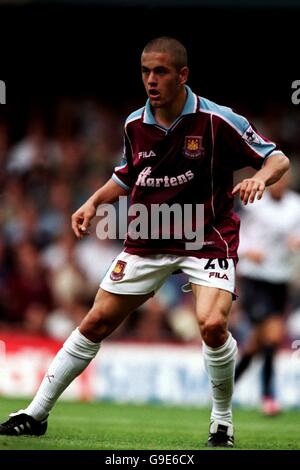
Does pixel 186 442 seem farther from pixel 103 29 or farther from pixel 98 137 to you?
pixel 103 29

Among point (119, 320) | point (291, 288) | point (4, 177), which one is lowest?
point (119, 320)

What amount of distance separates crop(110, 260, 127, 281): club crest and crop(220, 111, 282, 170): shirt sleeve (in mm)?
909

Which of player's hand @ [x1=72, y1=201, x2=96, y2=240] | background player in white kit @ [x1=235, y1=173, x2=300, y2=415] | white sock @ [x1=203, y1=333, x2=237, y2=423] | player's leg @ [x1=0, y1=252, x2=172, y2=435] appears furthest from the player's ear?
background player in white kit @ [x1=235, y1=173, x2=300, y2=415]

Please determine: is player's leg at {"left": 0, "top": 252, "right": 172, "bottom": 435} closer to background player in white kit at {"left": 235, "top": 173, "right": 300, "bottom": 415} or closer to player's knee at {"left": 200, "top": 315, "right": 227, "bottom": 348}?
player's knee at {"left": 200, "top": 315, "right": 227, "bottom": 348}

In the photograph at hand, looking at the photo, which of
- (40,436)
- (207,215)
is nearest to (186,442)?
(40,436)

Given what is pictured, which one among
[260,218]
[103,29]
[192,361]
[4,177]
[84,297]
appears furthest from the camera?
[103,29]

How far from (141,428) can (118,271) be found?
2137 mm

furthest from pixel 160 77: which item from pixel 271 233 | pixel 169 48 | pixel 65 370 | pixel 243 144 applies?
pixel 271 233

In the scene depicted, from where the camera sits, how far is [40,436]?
721 cm

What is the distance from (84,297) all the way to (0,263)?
1.15 metres

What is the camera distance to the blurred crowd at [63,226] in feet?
48.0

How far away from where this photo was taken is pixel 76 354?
23.5 feet

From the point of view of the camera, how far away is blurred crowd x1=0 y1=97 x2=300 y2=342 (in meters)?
14.6

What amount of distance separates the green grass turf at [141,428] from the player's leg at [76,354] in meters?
0.14
